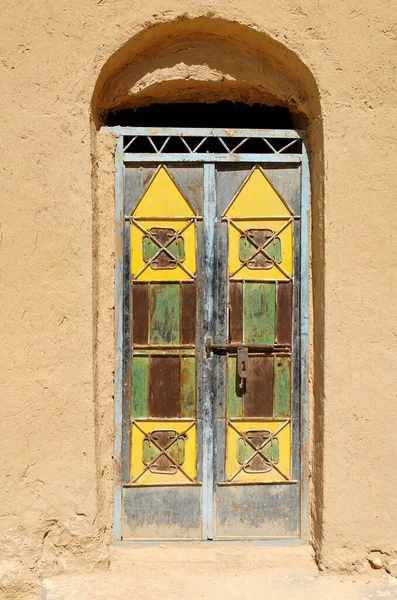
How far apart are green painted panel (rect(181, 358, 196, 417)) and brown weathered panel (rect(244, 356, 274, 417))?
30 cm

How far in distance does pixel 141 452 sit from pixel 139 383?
1.29ft

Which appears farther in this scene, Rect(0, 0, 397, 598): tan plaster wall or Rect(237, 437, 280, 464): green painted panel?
Rect(237, 437, 280, 464): green painted panel

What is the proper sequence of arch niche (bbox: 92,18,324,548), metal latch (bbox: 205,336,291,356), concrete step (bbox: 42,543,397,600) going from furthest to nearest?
1. metal latch (bbox: 205,336,291,356)
2. arch niche (bbox: 92,18,324,548)
3. concrete step (bbox: 42,543,397,600)

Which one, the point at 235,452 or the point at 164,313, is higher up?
the point at 164,313

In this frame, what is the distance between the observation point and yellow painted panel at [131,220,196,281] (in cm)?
358

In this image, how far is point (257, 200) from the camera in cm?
360

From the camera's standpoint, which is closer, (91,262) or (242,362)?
(91,262)

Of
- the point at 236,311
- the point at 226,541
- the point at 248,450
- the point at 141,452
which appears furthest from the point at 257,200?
the point at 226,541

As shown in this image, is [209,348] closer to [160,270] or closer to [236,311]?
[236,311]

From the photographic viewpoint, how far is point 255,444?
11.8ft

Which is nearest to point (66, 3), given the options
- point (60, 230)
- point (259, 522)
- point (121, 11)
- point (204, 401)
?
point (121, 11)

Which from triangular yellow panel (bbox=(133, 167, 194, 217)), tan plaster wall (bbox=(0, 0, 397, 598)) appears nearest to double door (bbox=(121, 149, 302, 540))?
triangular yellow panel (bbox=(133, 167, 194, 217))

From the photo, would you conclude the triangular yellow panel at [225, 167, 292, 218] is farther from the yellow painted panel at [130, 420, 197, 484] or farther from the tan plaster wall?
the yellow painted panel at [130, 420, 197, 484]

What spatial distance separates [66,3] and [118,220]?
1145mm
